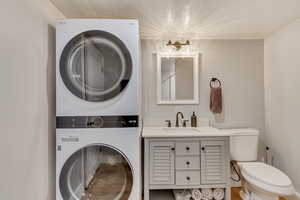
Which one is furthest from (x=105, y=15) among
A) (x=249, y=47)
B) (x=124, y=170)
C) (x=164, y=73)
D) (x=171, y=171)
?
(x=249, y=47)

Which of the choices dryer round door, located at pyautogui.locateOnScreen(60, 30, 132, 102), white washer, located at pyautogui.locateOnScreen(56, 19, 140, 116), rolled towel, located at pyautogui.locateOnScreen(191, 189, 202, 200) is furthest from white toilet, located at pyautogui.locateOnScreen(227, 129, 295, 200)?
dryer round door, located at pyautogui.locateOnScreen(60, 30, 132, 102)

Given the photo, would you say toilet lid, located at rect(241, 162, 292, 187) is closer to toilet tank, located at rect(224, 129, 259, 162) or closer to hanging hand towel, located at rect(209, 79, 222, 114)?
toilet tank, located at rect(224, 129, 259, 162)

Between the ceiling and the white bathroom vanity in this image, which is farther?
the white bathroom vanity

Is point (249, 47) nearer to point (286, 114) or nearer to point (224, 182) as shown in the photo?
point (286, 114)

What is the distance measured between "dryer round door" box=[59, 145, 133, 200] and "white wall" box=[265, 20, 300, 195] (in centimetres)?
196

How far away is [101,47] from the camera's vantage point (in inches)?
64.9

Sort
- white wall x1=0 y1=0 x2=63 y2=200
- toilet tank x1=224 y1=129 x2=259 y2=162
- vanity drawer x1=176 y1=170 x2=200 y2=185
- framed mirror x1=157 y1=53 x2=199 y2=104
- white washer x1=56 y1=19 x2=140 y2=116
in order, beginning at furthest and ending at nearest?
framed mirror x1=157 y1=53 x2=199 y2=104
toilet tank x1=224 y1=129 x2=259 y2=162
vanity drawer x1=176 y1=170 x2=200 y2=185
white washer x1=56 y1=19 x2=140 y2=116
white wall x1=0 y1=0 x2=63 y2=200

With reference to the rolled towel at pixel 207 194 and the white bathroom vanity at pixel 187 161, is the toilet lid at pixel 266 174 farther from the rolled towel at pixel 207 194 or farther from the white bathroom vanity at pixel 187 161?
the rolled towel at pixel 207 194

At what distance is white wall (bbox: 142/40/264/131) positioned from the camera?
2.80 meters

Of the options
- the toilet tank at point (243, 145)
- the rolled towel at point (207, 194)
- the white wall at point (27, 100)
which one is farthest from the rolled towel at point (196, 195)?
the white wall at point (27, 100)

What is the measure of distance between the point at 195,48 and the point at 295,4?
121 cm

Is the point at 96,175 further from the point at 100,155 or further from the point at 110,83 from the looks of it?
the point at 110,83

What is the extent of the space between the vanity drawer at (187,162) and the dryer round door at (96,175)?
2.36 ft

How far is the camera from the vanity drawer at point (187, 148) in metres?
2.19
